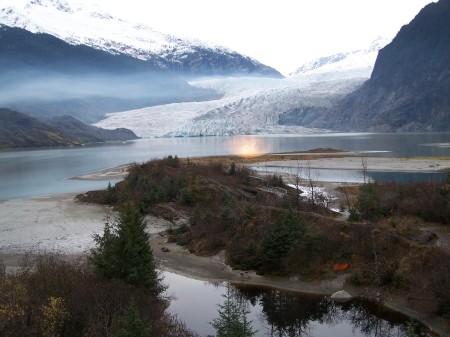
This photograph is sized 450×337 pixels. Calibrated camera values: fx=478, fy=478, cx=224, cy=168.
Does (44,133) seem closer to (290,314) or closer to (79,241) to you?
(79,241)

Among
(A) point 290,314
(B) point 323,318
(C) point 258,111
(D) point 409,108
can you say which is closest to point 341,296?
(B) point 323,318

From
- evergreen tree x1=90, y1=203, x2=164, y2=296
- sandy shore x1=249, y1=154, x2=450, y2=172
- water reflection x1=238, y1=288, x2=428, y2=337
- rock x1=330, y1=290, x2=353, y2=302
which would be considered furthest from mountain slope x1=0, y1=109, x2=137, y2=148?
rock x1=330, y1=290, x2=353, y2=302

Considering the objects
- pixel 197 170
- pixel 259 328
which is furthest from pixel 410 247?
pixel 197 170

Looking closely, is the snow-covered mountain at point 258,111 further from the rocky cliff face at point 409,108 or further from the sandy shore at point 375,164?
the sandy shore at point 375,164

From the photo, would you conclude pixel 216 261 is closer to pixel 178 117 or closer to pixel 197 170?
pixel 197 170

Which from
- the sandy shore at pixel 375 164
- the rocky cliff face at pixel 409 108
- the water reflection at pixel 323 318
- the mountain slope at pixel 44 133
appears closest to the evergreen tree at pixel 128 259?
the water reflection at pixel 323 318

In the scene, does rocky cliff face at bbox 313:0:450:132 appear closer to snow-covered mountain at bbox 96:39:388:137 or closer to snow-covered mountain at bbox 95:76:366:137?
snow-covered mountain at bbox 96:39:388:137

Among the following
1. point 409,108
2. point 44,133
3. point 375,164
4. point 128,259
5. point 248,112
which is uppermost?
point 409,108

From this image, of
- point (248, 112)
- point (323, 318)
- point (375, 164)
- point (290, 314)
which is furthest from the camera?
point (248, 112)
